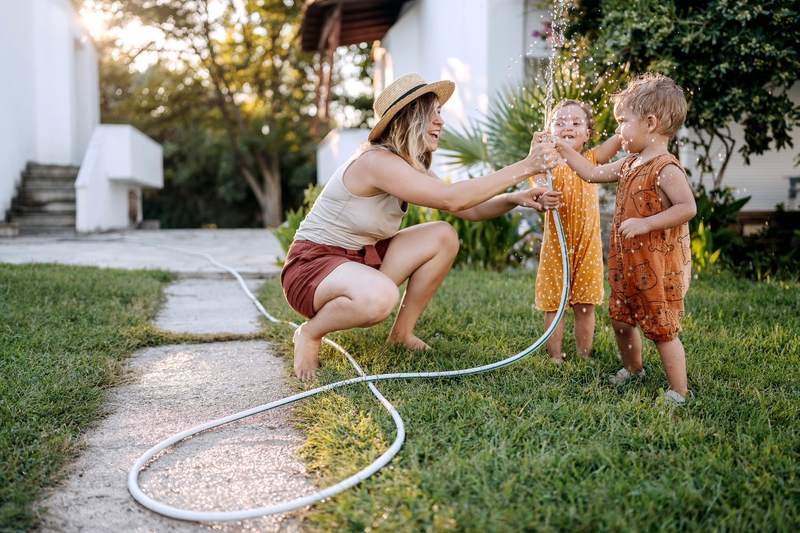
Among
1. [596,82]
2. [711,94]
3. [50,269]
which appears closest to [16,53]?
[50,269]

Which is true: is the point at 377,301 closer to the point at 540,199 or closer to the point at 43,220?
the point at 540,199

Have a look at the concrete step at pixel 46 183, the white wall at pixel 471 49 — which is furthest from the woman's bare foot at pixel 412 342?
the concrete step at pixel 46 183

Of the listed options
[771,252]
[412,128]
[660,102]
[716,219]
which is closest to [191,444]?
[412,128]

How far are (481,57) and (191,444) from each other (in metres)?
6.02

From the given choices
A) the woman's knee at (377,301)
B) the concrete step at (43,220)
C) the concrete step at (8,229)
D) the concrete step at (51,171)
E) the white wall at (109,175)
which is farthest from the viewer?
the concrete step at (51,171)

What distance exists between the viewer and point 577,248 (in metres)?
2.89

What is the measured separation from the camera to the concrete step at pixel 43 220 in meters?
9.69

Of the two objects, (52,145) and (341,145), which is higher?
(52,145)

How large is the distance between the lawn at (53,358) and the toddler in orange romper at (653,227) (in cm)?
181

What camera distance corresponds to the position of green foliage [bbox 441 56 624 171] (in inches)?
197

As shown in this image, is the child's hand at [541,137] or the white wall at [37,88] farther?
the white wall at [37,88]

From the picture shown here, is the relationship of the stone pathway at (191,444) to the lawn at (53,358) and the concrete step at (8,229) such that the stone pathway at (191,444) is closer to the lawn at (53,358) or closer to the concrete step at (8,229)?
the lawn at (53,358)

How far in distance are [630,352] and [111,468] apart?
176 cm

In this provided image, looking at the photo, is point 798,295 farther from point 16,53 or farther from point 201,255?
point 16,53
